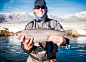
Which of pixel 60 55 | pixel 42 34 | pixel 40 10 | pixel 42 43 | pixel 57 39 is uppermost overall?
pixel 40 10

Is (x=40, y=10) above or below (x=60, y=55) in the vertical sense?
above

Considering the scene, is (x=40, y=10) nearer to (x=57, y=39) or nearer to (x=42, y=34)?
(x=42, y=34)

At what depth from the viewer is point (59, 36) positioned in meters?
2.14

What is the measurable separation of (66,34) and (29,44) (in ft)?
3.45

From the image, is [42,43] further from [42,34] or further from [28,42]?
[28,42]

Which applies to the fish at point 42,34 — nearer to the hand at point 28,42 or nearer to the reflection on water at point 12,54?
the hand at point 28,42

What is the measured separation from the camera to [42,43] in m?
2.27

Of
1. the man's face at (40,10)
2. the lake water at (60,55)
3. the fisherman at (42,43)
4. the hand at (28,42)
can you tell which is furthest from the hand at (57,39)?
the lake water at (60,55)

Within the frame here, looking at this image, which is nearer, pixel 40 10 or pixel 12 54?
pixel 40 10

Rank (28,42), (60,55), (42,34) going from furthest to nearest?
(60,55) → (42,34) → (28,42)

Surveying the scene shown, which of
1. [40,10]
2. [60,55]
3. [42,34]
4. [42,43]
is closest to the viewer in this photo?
[42,34]

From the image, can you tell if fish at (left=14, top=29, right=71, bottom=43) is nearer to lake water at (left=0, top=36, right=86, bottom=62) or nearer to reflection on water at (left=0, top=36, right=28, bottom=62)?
lake water at (left=0, top=36, right=86, bottom=62)

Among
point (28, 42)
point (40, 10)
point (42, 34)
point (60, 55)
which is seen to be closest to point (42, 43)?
point (42, 34)

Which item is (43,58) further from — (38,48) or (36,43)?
(36,43)
